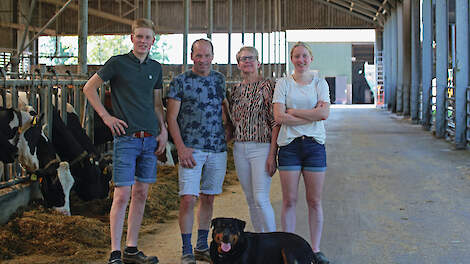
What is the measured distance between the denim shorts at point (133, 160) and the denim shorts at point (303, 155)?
0.88 m

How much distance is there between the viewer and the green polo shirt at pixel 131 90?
156 inches

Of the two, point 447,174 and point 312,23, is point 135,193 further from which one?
point 312,23

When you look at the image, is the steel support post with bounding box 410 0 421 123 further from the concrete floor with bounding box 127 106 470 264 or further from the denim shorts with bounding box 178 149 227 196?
the denim shorts with bounding box 178 149 227 196

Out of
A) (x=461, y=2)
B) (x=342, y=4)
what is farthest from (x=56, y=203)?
(x=342, y=4)

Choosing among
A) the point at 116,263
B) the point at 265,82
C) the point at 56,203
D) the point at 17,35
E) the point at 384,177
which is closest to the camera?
the point at 116,263

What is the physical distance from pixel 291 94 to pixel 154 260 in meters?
1.46

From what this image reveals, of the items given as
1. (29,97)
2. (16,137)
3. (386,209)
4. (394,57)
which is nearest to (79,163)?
(16,137)

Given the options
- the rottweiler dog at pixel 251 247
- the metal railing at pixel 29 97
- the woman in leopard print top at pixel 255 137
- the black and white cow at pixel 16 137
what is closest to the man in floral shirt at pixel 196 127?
the woman in leopard print top at pixel 255 137

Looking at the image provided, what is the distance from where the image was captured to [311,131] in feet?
13.5

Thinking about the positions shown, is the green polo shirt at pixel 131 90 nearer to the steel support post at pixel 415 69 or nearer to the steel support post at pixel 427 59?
the steel support post at pixel 427 59

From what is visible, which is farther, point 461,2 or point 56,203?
point 461,2

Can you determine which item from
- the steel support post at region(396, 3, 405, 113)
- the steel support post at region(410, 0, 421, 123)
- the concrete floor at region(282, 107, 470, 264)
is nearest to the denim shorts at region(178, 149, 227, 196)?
the concrete floor at region(282, 107, 470, 264)

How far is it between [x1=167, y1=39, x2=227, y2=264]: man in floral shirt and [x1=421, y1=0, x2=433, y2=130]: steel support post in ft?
42.3

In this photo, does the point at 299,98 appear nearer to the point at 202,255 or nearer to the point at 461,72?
the point at 202,255
